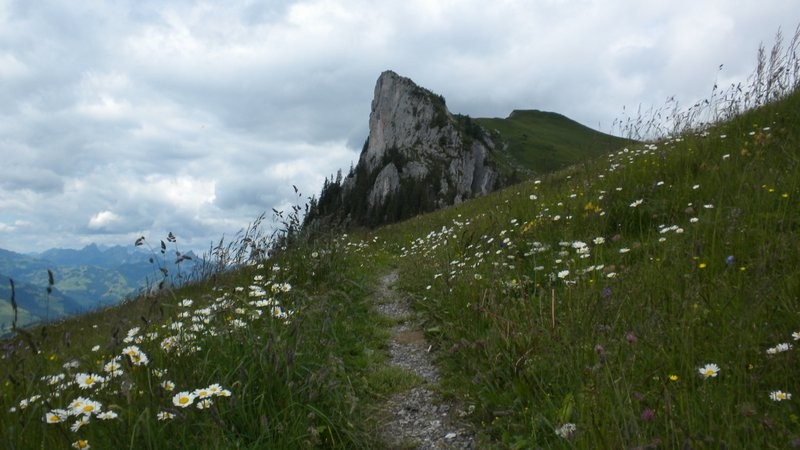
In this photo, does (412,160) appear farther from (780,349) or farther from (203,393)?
(780,349)

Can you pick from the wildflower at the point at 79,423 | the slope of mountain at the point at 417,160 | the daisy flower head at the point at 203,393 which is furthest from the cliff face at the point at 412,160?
the wildflower at the point at 79,423

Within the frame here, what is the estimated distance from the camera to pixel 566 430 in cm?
Result: 300

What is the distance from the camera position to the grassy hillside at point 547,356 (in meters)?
2.81

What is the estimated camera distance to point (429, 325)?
6781mm

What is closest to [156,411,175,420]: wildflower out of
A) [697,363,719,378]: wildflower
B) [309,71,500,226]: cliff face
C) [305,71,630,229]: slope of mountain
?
[697,363,719,378]: wildflower

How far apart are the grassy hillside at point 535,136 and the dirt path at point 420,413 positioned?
4587 inches

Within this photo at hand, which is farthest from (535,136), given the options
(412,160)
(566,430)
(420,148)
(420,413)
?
(566,430)

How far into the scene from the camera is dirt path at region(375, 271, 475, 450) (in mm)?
3877

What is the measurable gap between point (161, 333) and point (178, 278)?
1.22 metres

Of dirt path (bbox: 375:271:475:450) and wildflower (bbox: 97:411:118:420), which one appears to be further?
dirt path (bbox: 375:271:475:450)

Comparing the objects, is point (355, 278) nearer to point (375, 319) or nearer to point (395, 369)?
point (375, 319)

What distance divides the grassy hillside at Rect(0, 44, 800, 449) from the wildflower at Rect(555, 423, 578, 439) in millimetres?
16

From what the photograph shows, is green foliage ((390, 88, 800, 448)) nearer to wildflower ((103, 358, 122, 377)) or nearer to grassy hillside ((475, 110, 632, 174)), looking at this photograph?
wildflower ((103, 358, 122, 377))

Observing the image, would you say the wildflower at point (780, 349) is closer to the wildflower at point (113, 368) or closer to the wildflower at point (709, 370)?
the wildflower at point (709, 370)
